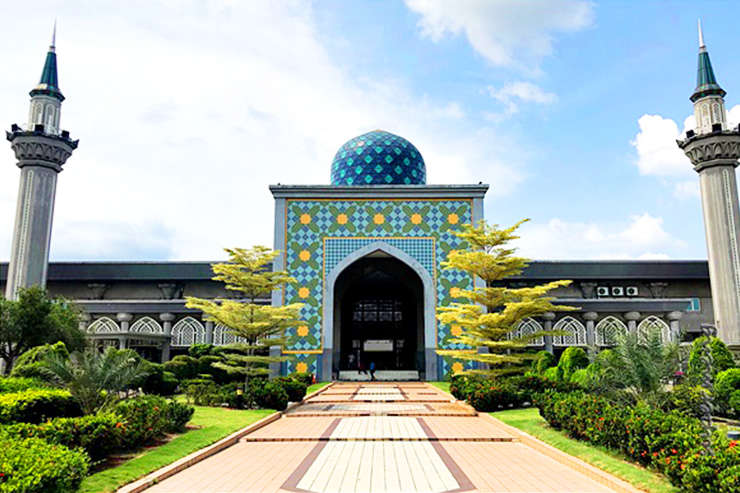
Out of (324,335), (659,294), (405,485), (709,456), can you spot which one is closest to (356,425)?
(405,485)

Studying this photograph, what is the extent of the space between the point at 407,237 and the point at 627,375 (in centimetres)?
1707

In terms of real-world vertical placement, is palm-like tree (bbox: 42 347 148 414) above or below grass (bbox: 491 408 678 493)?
above

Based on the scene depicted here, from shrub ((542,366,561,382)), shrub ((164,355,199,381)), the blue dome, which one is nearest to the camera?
shrub ((542,366,561,382))

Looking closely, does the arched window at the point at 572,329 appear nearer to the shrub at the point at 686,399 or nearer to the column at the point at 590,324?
the column at the point at 590,324

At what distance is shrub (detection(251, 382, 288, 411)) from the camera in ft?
47.2

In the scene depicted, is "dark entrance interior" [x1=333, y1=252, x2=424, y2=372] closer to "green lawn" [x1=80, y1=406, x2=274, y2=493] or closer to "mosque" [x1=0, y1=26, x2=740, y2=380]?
"mosque" [x1=0, y1=26, x2=740, y2=380]

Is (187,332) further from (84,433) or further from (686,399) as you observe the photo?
(686,399)

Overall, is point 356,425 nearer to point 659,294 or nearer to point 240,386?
point 240,386

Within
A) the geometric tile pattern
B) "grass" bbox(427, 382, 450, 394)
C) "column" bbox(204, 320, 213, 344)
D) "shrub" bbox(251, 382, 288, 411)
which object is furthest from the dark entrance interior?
"shrub" bbox(251, 382, 288, 411)

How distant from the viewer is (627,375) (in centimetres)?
955

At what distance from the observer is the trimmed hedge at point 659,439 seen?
18.0ft

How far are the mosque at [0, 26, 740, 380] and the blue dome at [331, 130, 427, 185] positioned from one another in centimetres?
7

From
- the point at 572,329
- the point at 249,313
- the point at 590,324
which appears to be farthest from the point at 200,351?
the point at 590,324

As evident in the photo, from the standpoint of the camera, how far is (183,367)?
760 inches
